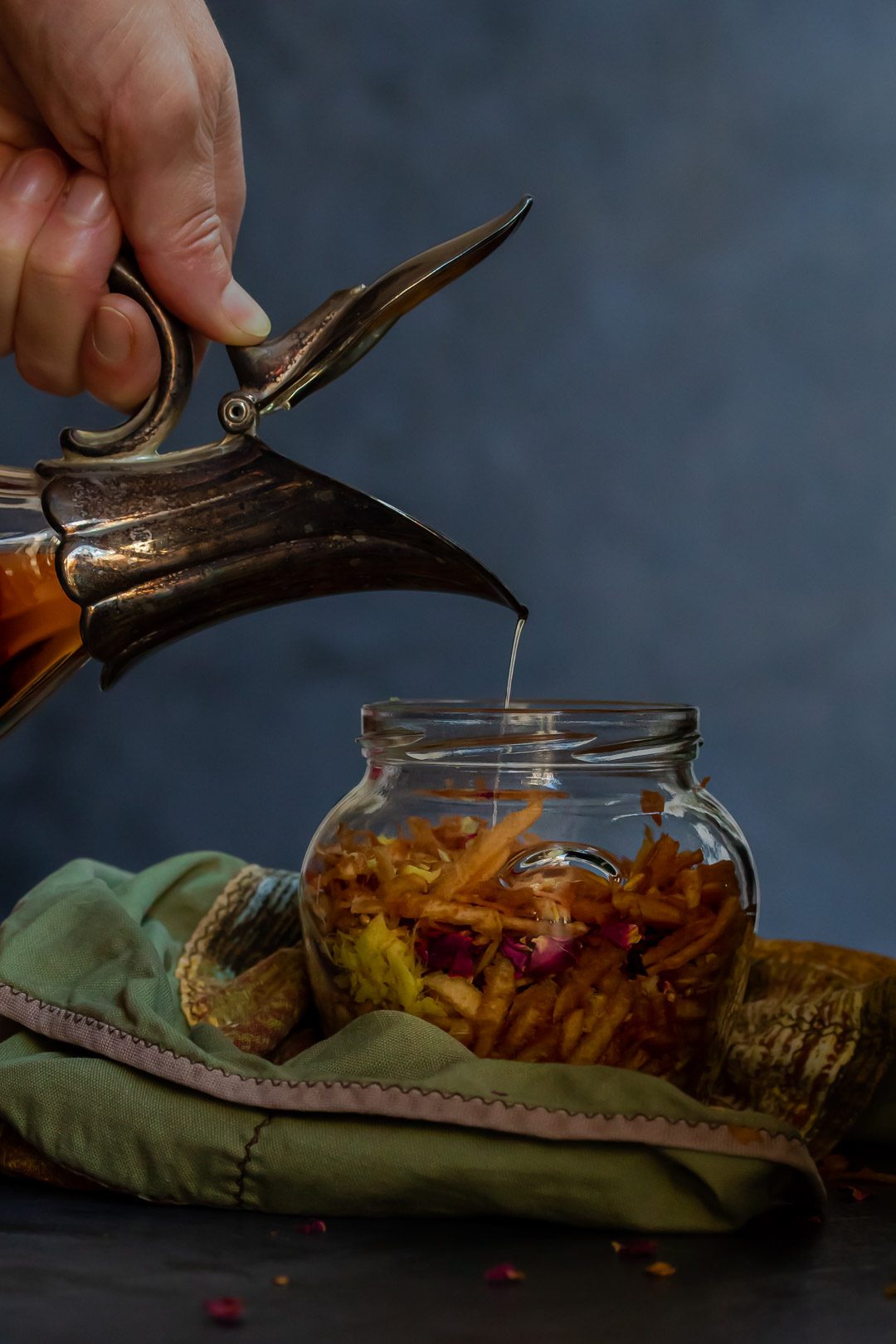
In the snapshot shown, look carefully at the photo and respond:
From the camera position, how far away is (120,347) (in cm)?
68

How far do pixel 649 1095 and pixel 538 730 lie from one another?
178 mm

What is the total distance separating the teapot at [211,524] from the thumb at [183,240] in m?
0.03

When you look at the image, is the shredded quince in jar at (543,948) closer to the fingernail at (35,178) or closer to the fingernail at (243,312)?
the fingernail at (243,312)

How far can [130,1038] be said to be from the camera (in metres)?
0.61

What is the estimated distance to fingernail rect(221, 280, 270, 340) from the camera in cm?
67

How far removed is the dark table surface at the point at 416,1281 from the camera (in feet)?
1.51

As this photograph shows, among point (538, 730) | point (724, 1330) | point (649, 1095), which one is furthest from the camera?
A: point (538, 730)

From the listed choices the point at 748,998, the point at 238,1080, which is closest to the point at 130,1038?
the point at 238,1080

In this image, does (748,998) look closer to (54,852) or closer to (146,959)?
(146,959)

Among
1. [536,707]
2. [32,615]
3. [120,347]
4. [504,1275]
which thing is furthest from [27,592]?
[504,1275]

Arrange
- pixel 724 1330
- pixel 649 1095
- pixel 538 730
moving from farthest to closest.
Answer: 1. pixel 538 730
2. pixel 649 1095
3. pixel 724 1330

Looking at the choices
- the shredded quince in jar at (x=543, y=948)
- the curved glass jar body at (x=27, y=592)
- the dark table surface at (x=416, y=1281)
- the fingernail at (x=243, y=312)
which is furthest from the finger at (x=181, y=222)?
the dark table surface at (x=416, y=1281)

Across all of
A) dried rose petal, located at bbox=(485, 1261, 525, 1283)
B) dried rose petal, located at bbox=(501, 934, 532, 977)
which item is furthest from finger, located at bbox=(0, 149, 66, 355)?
dried rose petal, located at bbox=(485, 1261, 525, 1283)

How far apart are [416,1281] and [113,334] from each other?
413mm
